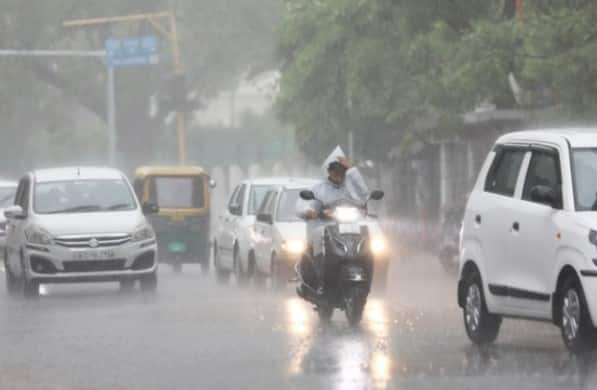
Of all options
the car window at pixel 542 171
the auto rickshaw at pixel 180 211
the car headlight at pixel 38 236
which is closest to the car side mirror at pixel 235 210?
the car headlight at pixel 38 236

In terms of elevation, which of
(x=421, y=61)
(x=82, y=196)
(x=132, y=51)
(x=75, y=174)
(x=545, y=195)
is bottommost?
(x=82, y=196)

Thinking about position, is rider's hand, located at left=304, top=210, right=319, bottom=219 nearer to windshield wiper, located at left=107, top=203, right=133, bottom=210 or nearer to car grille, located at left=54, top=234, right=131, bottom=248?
car grille, located at left=54, top=234, right=131, bottom=248

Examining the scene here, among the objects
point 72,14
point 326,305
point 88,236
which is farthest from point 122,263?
point 72,14

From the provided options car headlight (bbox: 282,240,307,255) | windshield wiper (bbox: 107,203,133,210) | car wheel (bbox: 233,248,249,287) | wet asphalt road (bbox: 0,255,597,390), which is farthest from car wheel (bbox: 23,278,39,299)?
car wheel (bbox: 233,248,249,287)

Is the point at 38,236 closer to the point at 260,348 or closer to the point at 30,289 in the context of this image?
the point at 30,289

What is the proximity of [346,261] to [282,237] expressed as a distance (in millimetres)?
8169

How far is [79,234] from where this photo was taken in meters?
26.1

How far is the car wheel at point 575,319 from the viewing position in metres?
14.4

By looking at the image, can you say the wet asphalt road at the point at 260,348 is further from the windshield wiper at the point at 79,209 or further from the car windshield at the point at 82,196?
the car windshield at the point at 82,196

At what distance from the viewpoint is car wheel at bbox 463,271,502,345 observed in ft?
53.8

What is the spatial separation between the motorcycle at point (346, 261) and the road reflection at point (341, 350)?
0.67 ft

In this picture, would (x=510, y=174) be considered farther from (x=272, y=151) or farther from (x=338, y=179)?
(x=272, y=151)

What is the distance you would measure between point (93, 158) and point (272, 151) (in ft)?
30.1

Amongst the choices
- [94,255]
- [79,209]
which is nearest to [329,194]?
[94,255]
